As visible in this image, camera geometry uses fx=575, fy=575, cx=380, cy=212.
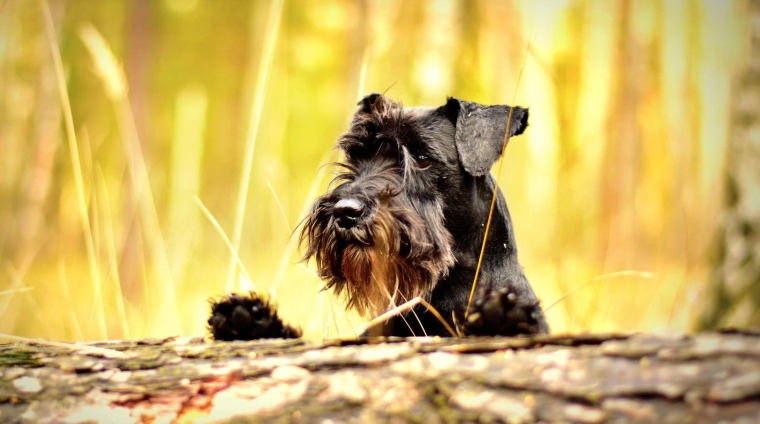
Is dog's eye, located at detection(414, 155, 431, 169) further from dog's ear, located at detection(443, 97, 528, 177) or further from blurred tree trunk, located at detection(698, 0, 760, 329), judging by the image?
blurred tree trunk, located at detection(698, 0, 760, 329)

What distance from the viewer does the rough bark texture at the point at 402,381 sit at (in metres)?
1.15

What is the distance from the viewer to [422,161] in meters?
2.81

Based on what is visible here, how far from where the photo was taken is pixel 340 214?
8.18 feet

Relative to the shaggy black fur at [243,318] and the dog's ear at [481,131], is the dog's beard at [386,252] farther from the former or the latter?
the shaggy black fur at [243,318]

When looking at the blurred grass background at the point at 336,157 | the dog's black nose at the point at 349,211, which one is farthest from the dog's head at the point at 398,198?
the blurred grass background at the point at 336,157

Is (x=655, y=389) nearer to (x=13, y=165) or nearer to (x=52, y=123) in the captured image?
(x=52, y=123)

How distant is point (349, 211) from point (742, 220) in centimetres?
209

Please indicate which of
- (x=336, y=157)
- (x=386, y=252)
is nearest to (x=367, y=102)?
(x=336, y=157)

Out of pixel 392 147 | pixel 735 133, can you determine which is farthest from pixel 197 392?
pixel 735 133

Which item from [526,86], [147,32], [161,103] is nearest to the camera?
[526,86]

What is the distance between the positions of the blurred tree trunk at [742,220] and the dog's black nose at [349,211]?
1.96 m

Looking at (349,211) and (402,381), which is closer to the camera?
(402,381)

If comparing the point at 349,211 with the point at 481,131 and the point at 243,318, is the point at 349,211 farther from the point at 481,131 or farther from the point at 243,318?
the point at 481,131

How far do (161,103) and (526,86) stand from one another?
13.8 m
